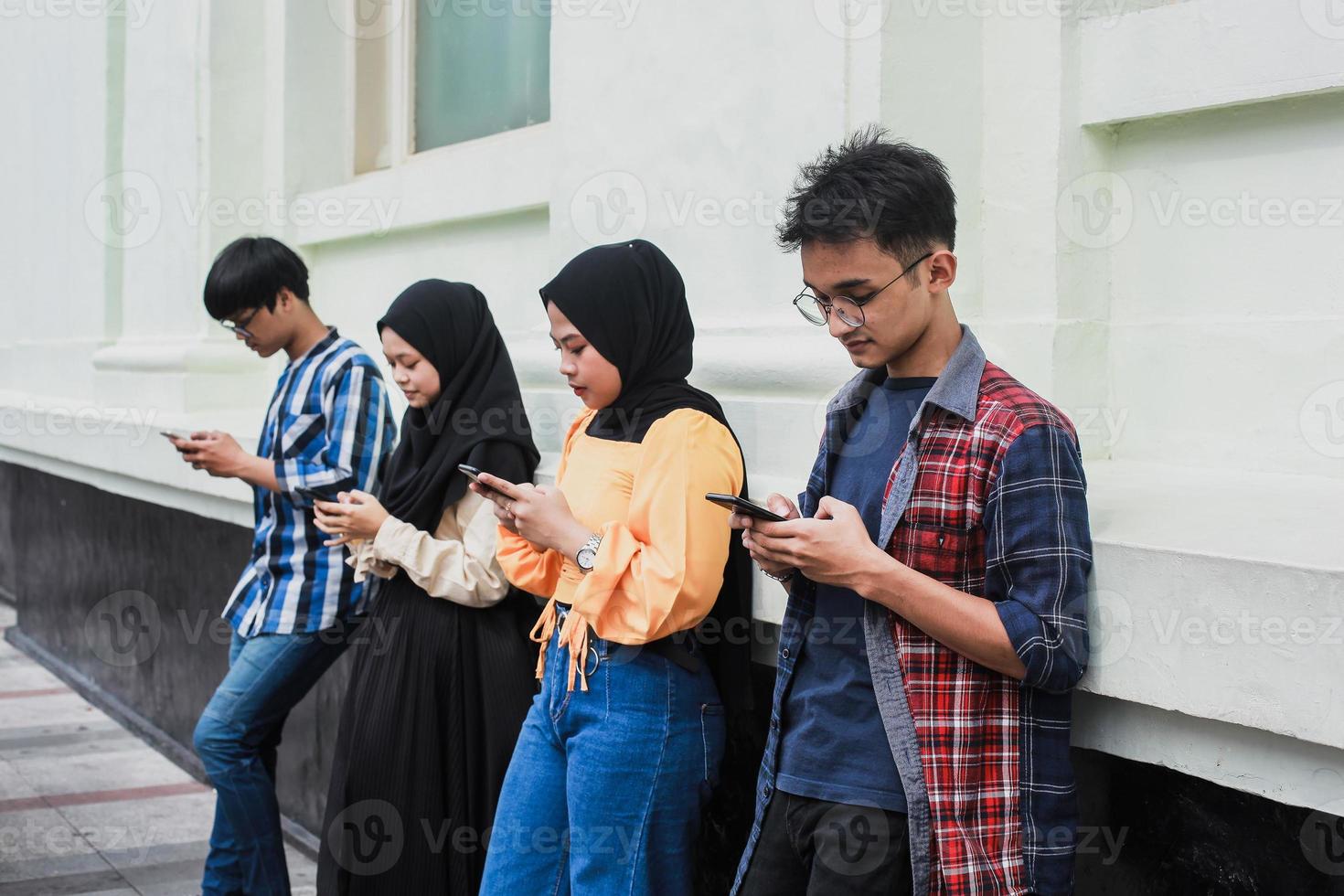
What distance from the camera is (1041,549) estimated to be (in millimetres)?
1852

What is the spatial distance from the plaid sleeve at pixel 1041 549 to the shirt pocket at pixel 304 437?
2.20m

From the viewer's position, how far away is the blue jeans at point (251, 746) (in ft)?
12.1

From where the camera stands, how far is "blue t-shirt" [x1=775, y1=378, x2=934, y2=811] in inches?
78.3

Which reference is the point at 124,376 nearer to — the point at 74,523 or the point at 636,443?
the point at 74,523

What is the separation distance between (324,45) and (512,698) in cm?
355

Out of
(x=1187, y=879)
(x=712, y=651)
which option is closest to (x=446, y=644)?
(x=712, y=651)

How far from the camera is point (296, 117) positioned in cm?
566
